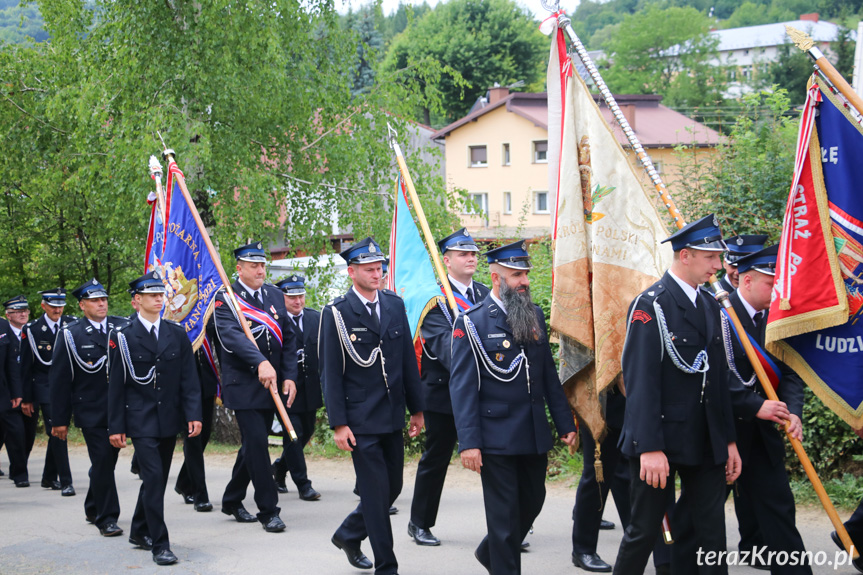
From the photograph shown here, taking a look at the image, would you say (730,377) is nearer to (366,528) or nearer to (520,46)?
(366,528)

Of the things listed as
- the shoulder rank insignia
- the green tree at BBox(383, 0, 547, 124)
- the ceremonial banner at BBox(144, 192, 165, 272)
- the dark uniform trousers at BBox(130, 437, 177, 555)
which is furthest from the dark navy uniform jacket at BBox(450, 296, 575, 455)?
the green tree at BBox(383, 0, 547, 124)

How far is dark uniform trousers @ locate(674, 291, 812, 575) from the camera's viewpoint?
5.44 meters

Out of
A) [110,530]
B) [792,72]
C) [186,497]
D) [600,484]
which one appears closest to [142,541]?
[110,530]

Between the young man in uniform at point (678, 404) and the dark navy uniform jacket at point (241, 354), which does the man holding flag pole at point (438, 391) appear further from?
the young man in uniform at point (678, 404)

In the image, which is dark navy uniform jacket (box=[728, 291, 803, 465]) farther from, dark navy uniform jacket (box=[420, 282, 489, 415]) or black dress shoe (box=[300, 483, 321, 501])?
black dress shoe (box=[300, 483, 321, 501])

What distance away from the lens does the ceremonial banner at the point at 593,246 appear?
6242 mm

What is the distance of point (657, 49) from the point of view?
288 ft

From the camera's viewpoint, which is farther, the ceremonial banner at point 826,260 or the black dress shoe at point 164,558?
the black dress shoe at point 164,558

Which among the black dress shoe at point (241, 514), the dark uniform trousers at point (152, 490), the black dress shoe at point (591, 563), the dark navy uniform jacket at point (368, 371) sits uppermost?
the dark navy uniform jacket at point (368, 371)

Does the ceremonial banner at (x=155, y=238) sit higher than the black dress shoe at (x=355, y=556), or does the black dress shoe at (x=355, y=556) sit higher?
the ceremonial banner at (x=155, y=238)

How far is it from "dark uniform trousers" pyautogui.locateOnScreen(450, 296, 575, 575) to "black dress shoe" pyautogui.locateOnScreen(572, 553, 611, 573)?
0.74m

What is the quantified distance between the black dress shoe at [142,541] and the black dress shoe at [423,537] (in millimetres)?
2137

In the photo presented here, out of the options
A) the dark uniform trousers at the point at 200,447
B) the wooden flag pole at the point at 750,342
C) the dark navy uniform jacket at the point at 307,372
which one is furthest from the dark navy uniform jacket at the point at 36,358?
the wooden flag pole at the point at 750,342

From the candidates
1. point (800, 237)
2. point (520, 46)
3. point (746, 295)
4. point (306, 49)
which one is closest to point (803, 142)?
point (800, 237)
